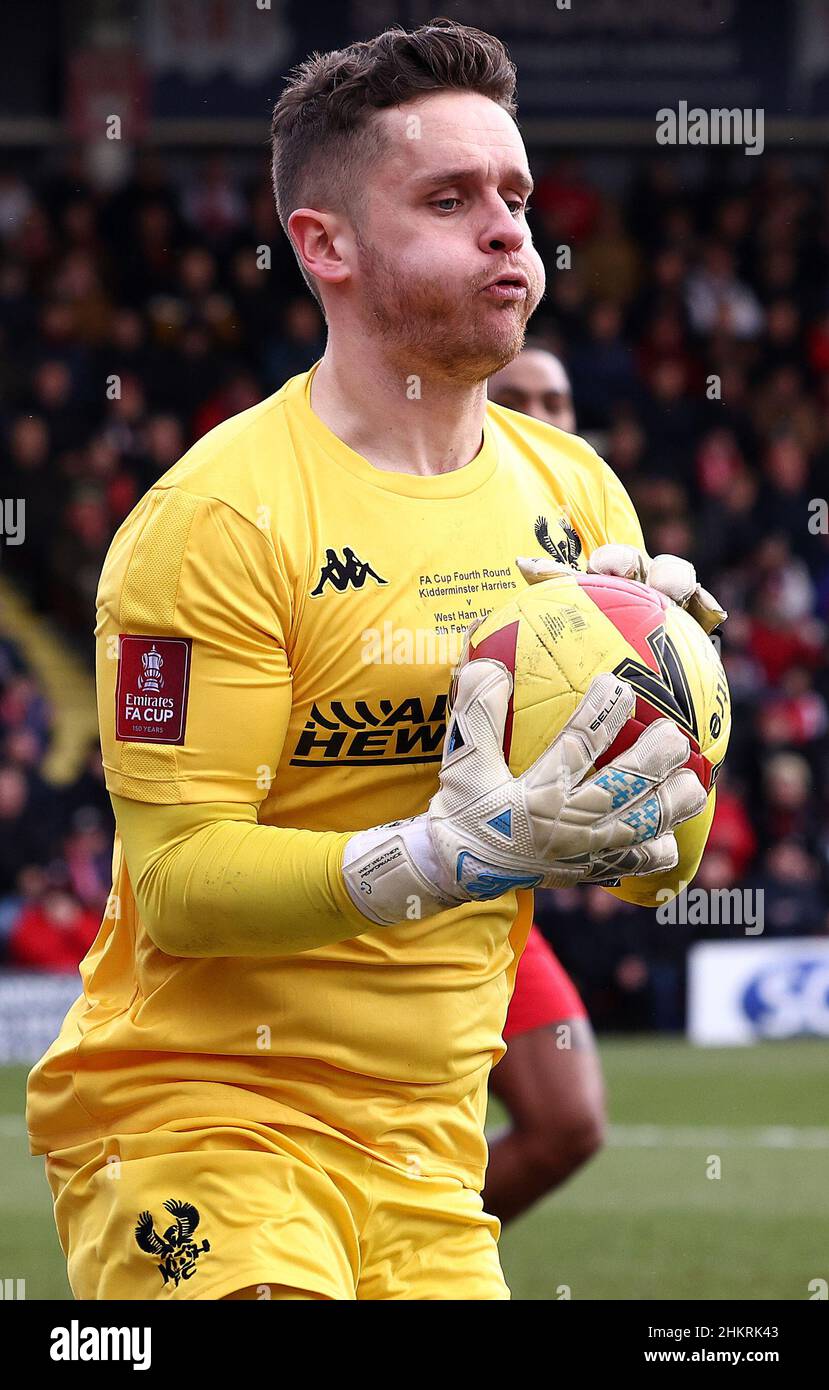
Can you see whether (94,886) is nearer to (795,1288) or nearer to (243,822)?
(795,1288)

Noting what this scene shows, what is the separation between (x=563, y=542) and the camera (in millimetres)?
3525

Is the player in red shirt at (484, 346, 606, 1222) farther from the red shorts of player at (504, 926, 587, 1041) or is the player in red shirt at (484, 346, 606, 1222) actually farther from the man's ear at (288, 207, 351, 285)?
the man's ear at (288, 207, 351, 285)

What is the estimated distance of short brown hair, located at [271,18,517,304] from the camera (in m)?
3.28

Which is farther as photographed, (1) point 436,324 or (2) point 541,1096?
(2) point 541,1096

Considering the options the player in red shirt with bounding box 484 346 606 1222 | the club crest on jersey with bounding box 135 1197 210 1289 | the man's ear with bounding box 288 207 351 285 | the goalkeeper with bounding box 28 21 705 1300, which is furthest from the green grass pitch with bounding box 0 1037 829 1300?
the man's ear with bounding box 288 207 351 285

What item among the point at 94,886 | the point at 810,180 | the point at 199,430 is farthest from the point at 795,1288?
the point at 810,180

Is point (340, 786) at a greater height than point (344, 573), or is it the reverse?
point (344, 573)

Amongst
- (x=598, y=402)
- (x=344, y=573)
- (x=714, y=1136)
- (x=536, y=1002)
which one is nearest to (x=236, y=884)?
(x=344, y=573)

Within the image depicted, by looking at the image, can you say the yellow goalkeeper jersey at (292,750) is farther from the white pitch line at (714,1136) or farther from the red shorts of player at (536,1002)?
the white pitch line at (714,1136)

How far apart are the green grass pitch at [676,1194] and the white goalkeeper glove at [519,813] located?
3.29 meters

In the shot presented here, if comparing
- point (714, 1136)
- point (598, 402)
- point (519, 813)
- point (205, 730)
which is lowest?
point (714, 1136)

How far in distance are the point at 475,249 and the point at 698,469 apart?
13.3 metres

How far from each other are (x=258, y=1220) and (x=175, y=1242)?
136 mm

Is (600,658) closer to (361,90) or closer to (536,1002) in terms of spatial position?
(361,90)
